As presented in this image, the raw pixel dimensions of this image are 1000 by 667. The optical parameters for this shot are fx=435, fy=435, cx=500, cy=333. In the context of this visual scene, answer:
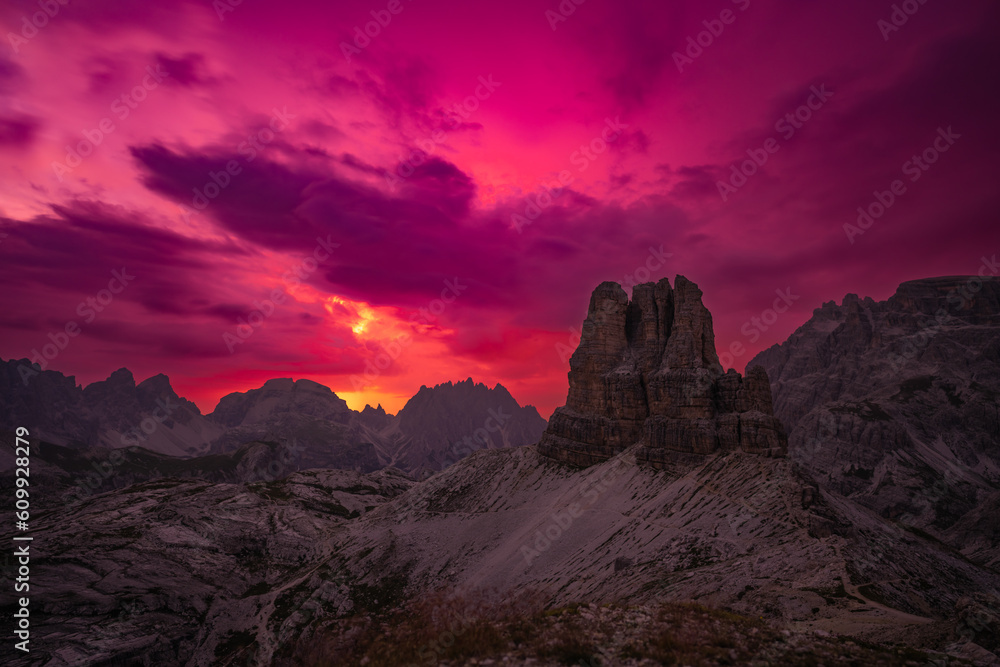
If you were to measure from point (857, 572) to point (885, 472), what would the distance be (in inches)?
7105

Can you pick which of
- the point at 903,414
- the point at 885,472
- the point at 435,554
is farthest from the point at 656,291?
the point at 903,414

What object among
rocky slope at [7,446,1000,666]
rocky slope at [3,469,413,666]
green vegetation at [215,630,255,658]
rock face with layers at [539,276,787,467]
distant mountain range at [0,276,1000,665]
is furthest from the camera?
rock face with layers at [539,276,787,467]

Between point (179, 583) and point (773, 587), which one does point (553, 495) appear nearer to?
point (773, 587)

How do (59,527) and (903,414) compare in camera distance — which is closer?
(59,527)

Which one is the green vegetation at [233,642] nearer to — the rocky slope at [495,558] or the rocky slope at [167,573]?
the rocky slope at [167,573]

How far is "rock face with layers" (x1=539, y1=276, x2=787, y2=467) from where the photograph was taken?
74.2 m

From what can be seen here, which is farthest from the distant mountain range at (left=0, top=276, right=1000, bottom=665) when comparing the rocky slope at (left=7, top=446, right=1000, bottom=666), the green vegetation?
the green vegetation

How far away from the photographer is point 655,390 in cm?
8975

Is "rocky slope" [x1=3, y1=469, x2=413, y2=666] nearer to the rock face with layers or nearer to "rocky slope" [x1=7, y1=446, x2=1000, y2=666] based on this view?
"rocky slope" [x1=7, y1=446, x2=1000, y2=666]

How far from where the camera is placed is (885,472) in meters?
166

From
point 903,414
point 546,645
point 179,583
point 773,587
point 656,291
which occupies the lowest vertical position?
point 179,583

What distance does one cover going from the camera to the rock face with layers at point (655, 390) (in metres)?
74.2

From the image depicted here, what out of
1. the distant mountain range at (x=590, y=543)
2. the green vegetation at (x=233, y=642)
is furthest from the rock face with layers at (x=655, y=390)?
the green vegetation at (x=233, y=642)

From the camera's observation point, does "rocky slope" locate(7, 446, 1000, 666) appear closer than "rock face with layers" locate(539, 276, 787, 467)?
Yes
